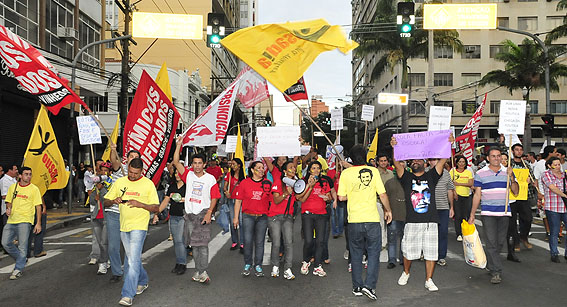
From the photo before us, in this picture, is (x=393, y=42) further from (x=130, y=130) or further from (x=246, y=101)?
(x=130, y=130)

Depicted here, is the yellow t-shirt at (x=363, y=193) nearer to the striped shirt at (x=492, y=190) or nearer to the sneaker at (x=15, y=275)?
the striped shirt at (x=492, y=190)

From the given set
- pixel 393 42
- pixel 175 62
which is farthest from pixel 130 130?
pixel 175 62

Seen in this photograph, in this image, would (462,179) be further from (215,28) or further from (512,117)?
(215,28)

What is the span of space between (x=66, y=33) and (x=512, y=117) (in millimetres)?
19779

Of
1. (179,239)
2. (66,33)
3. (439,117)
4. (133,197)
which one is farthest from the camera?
(66,33)

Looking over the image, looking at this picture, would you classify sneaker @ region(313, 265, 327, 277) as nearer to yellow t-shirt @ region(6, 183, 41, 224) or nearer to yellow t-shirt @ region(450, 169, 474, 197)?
yellow t-shirt @ region(450, 169, 474, 197)

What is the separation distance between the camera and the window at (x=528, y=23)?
181 feet

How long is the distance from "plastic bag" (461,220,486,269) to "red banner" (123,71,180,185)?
482cm

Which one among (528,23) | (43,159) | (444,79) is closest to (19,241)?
(43,159)

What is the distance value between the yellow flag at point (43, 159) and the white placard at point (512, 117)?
861 cm

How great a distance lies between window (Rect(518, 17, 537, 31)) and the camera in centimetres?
5516

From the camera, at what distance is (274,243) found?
292 inches

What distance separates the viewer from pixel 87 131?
12664 millimetres

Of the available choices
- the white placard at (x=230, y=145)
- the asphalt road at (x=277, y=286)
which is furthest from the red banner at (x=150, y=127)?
the white placard at (x=230, y=145)
